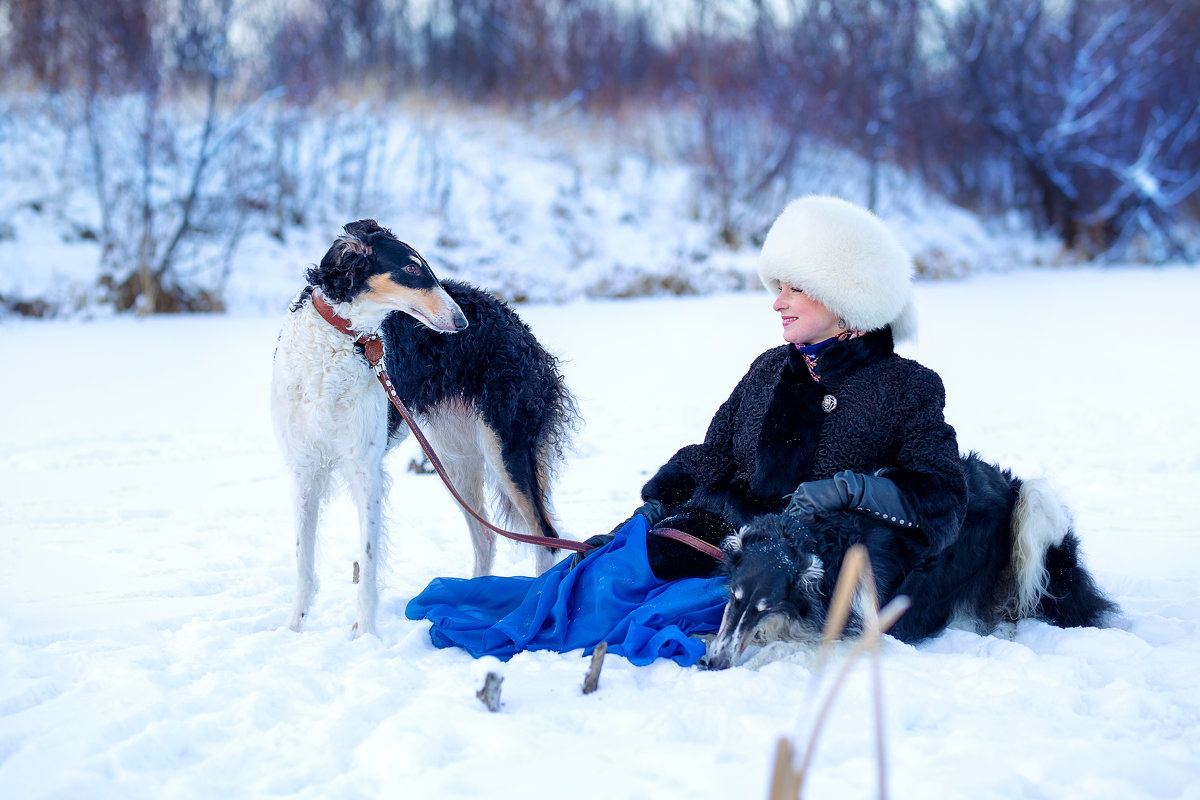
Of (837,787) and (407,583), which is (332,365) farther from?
(837,787)

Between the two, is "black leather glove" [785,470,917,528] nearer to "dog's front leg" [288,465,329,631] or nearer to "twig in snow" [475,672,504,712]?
"twig in snow" [475,672,504,712]

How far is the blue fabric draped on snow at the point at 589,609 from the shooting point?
2.83 metres

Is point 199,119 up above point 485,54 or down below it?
below

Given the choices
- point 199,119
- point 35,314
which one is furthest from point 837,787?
point 199,119

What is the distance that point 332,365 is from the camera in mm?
3051

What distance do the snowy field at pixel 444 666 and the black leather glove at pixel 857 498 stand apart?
16.4 inches

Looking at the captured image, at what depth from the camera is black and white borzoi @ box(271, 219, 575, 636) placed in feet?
10.1

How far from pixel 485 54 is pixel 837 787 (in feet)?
60.0

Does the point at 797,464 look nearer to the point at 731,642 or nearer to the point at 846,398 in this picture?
the point at 846,398

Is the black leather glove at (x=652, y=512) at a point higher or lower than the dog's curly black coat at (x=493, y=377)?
lower

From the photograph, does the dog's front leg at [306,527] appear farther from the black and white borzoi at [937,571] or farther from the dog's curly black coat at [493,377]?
the black and white borzoi at [937,571]

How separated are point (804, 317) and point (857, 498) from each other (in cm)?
61

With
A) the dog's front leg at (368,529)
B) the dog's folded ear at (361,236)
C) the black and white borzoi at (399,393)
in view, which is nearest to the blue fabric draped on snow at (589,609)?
the dog's front leg at (368,529)

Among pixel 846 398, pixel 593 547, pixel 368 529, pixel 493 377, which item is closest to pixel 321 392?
pixel 368 529
